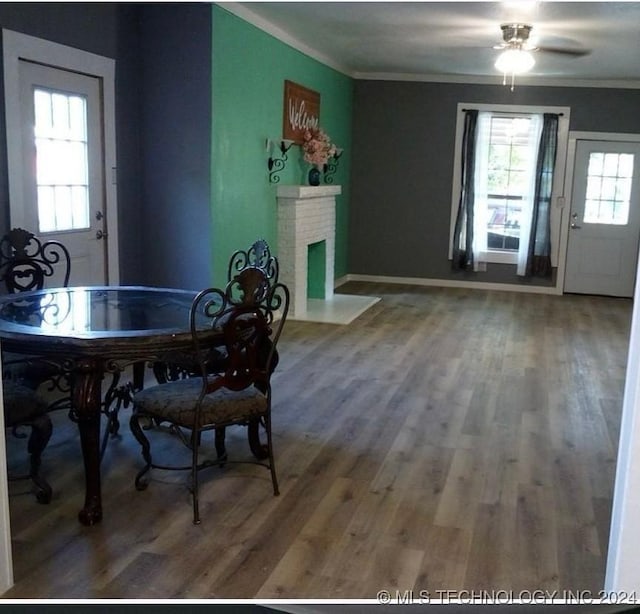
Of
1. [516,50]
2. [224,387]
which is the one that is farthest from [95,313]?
[516,50]

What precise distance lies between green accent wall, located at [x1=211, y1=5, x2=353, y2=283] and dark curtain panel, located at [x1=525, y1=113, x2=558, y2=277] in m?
2.91

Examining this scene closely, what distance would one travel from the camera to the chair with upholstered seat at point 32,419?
280cm

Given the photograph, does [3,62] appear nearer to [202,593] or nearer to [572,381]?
[202,593]

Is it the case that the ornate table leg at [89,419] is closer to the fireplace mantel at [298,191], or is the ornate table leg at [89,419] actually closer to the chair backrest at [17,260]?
the chair backrest at [17,260]

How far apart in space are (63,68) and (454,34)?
3.07 meters

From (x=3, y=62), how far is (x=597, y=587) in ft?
12.6

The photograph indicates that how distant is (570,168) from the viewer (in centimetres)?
843

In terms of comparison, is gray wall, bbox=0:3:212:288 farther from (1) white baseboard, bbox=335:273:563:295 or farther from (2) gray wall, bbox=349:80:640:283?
(2) gray wall, bbox=349:80:640:283

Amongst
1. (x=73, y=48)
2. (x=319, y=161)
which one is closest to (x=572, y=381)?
(x=319, y=161)

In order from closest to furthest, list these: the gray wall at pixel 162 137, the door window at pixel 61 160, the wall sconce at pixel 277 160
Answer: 1. the door window at pixel 61 160
2. the gray wall at pixel 162 137
3. the wall sconce at pixel 277 160

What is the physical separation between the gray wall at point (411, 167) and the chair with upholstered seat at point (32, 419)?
6526 millimetres

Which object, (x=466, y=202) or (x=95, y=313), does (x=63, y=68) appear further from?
(x=466, y=202)

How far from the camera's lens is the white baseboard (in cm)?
869

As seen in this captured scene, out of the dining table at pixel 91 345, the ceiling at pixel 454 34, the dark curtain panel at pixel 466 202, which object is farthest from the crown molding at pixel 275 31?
the dining table at pixel 91 345
